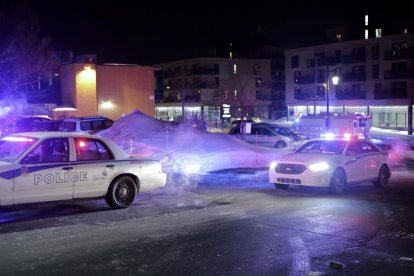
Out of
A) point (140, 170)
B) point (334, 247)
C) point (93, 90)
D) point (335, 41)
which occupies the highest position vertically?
point (335, 41)

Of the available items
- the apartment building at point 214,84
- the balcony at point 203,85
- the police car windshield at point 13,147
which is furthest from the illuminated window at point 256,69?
the police car windshield at point 13,147

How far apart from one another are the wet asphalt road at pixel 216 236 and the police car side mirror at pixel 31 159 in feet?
2.61

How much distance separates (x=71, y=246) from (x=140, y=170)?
12.1 feet

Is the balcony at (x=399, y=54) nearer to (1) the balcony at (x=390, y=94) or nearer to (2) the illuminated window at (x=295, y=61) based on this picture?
(1) the balcony at (x=390, y=94)

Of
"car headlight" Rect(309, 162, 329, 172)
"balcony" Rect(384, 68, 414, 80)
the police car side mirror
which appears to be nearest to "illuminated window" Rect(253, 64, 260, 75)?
"balcony" Rect(384, 68, 414, 80)

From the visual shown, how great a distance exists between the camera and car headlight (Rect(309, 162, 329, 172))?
13133mm

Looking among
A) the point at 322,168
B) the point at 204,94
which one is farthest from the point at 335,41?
the point at 322,168

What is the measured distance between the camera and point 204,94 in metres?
86.4

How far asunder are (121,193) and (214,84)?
7594cm

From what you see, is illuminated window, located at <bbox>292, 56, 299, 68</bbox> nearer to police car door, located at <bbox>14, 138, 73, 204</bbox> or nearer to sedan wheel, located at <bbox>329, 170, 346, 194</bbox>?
sedan wheel, located at <bbox>329, 170, 346, 194</bbox>

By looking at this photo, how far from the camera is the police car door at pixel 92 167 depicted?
33.3 ft

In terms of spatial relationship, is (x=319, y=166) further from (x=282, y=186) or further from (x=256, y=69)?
(x=256, y=69)

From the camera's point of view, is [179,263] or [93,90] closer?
[179,263]

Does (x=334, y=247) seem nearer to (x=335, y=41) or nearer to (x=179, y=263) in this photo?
(x=179, y=263)
